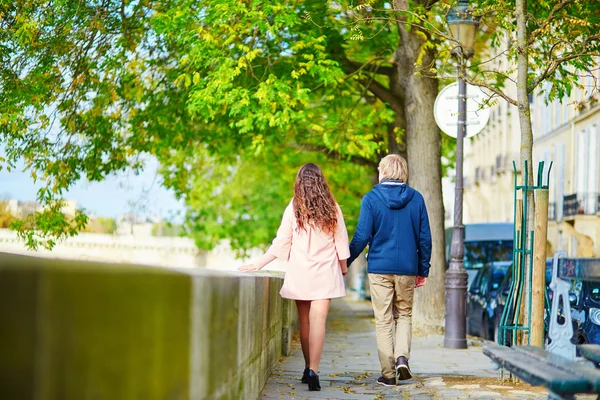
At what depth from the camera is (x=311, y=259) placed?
28.5 ft

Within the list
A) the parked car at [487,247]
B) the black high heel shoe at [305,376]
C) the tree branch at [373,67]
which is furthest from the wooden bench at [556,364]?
the parked car at [487,247]

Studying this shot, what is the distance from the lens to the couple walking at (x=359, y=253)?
28.5 ft

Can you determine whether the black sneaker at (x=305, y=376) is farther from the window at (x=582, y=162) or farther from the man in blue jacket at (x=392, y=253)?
the window at (x=582, y=162)

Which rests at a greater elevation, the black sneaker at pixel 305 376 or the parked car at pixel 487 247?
the parked car at pixel 487 247

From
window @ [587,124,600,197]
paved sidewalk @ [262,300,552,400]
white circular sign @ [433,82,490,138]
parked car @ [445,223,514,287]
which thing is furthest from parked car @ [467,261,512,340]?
window @ [587,124,600,197]

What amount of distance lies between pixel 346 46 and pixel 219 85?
4314 millimetres

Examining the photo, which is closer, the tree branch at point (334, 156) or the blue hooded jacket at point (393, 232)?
the blue hooded jacket at point (393, 232)

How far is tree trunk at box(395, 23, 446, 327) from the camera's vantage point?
17.2 meters

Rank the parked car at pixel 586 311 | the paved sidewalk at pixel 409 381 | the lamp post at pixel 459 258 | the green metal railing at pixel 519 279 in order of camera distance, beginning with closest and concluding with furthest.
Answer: the paved sidewalk at pixel 409 381 → the green metal railing at pixel 519 279 → the parked car at pixel 586 311 → the lamp post at pixel 459 258

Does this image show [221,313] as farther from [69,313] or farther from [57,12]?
[57,12]

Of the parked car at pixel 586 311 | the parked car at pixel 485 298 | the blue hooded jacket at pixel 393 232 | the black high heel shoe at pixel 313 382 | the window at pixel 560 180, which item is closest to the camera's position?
the black high heel shoe at pixel 313 382

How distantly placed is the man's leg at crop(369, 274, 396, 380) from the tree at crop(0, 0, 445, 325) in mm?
6238

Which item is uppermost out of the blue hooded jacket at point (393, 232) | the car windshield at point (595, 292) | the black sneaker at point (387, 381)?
the blue hooded jacket at point (393, 232)

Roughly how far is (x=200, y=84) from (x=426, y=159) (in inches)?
151
